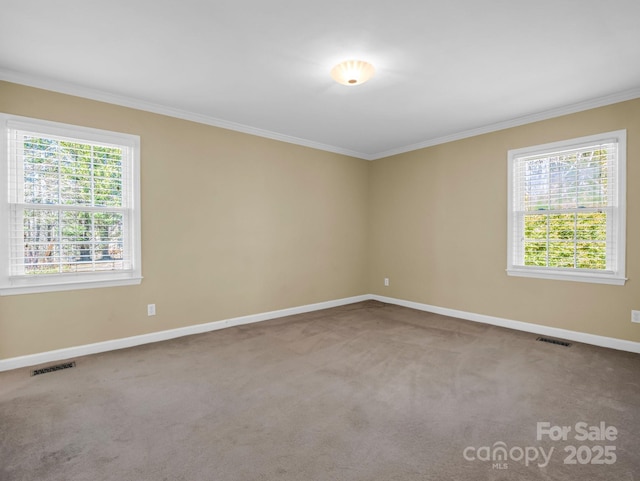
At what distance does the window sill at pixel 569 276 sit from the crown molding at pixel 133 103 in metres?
3.45

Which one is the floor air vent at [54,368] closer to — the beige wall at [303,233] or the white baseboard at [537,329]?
the beige wall at [303,233]

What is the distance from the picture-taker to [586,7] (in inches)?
83.9

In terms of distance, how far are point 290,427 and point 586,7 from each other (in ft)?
10.8

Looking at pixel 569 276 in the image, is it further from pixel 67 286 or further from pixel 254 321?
pixel 67 286

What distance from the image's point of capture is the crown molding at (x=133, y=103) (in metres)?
3.05

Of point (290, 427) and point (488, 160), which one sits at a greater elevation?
point (488, 160)

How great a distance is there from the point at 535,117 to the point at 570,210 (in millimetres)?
1204

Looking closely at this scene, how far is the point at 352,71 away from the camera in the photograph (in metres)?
2.81

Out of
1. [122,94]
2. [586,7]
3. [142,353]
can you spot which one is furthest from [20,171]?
[586,7]

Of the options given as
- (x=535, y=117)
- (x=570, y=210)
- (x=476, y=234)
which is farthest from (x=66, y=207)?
(x=570, y=210)

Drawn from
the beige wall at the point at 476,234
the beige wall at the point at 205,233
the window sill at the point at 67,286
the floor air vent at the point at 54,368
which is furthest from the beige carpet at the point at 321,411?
the window sill at the point at 67,286

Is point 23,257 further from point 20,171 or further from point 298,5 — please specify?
point 298,5

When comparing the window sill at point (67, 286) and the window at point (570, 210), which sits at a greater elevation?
the window at point (570, 210)

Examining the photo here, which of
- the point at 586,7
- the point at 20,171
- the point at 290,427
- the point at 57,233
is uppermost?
the point at 586,7
